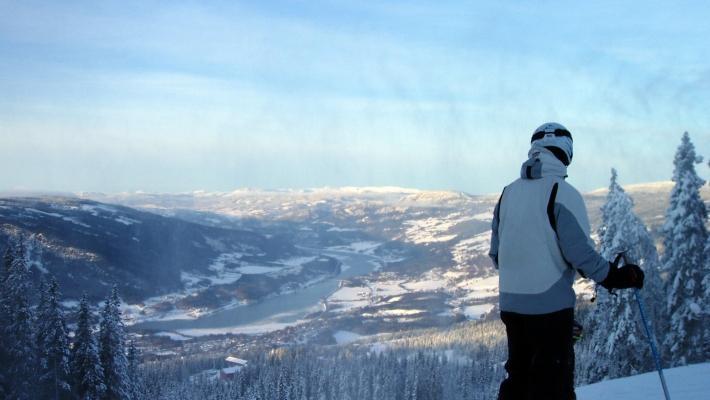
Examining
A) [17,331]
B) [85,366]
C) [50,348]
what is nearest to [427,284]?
[85,366]

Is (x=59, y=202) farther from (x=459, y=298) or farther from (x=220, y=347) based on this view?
(x=459, y=298)

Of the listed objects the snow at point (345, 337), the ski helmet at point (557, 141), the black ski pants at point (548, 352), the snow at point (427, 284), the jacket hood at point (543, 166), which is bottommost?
the snow at point (345, 337)

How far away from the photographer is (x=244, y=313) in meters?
126

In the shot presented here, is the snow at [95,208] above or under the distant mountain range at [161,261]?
above

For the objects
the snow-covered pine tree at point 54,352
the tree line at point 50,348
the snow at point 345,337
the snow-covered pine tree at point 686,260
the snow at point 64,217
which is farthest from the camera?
the snow at point 64,217

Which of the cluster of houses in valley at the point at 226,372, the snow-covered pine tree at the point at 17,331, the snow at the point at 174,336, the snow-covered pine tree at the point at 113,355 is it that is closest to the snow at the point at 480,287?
the snow at the point at 174,336

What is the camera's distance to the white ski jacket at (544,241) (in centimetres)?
488

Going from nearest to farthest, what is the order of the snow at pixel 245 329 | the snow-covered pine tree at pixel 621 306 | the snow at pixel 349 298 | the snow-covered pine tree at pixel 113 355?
the snow-covered pine tree at pixel 621 306
the snow-covered pine tree at pixel 113 355
the snow at pixel 245 329
the snow at pixel 349 298

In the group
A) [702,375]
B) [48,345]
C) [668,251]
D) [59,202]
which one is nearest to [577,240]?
[702,375]

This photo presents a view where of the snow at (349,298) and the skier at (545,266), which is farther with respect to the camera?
the snow at (349,298)

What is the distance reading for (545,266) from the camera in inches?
198

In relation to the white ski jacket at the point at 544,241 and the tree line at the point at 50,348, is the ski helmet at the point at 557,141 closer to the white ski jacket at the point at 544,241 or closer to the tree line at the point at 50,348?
the white ski jacket at the point at 544,241

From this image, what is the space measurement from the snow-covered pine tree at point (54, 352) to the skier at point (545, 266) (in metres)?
24.3

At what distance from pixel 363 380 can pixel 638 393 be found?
50.1 meters
